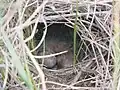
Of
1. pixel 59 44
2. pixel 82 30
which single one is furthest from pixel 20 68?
pixel 59 44

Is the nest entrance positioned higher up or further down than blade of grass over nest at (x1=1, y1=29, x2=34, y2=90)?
further down

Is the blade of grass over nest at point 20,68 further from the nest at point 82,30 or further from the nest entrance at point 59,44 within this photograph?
the nest entrance at point 59,44

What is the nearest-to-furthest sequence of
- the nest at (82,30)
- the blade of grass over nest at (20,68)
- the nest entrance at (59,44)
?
1. the blade of grass over nest at (20,68)
2. the nest at (82,30)
3. the nest entrance at (59,44)

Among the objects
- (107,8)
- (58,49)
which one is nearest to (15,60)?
(107,8)

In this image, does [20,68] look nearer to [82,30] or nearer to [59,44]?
[82,30]

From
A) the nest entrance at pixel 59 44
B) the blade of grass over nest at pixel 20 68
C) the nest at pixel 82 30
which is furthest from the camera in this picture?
the nest entrance at pixel 59 44

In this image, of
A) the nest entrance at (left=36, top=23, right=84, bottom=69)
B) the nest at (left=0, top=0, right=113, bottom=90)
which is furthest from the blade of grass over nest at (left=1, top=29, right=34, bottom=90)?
the nest entrance at (left=36, top=23, right=84, bottom=69)

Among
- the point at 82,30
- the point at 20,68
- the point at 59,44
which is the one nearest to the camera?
the point at 20,68

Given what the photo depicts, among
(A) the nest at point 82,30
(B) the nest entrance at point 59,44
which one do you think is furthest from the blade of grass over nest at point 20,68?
(B) the nest entrance at point 59,44

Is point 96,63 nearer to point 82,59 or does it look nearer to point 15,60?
point 82,59

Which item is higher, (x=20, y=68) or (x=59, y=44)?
(x=20, y=68)

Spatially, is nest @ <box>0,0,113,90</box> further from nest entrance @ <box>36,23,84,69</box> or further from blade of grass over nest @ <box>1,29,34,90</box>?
blade of grass over nest @ <box>1,29,34,90</box>
